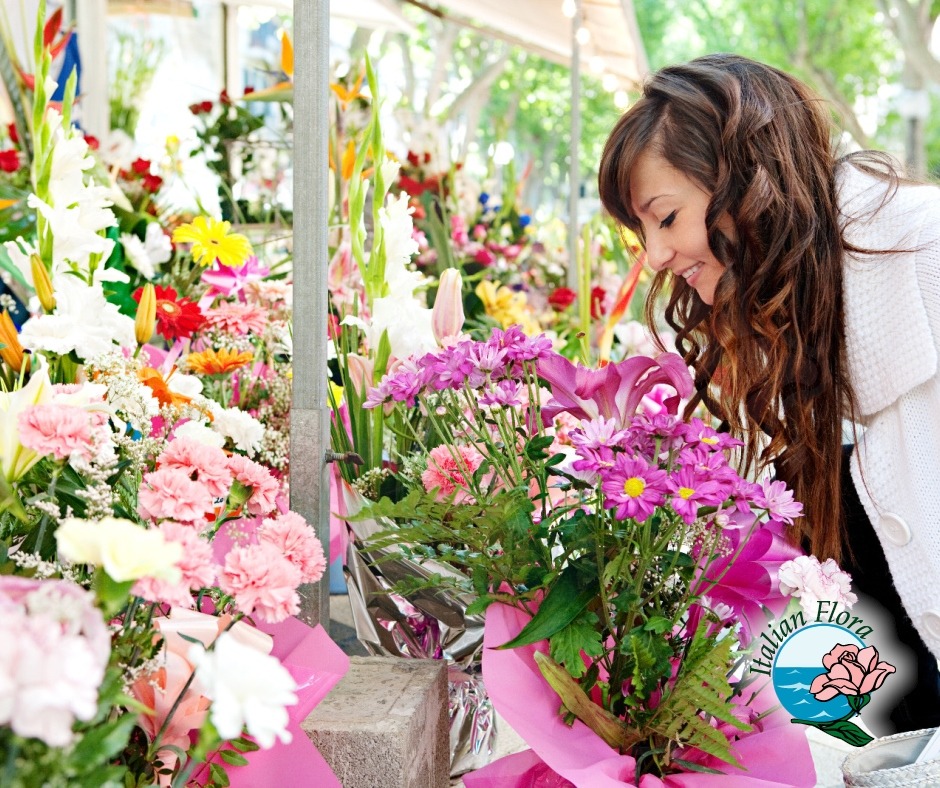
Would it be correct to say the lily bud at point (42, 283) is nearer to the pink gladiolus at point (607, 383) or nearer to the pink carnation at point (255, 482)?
the pink carnation at point (255, 482)

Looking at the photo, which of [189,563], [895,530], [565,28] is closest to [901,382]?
[895,530]

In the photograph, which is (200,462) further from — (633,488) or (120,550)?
(633,488)

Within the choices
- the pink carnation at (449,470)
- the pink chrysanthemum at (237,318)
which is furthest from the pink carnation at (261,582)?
the pink chrysanthemum at (237,318)

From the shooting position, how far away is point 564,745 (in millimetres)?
919

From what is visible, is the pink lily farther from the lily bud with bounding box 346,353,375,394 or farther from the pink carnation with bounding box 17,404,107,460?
the pink carnation with bounding box 17,404,107,460

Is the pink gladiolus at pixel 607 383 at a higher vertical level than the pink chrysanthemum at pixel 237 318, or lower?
lower

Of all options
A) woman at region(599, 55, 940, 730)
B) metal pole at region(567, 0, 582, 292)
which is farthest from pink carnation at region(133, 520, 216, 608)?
metal pole at region(567, 0, 582, 292)

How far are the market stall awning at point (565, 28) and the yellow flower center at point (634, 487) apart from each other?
3212mm

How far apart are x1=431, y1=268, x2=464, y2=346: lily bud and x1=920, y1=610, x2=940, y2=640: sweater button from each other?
668 mm

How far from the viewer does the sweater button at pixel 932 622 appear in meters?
1.25

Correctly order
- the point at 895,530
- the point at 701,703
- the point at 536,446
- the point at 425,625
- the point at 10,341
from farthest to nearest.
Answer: the point at 895,530, the point at 425,625, the point at 10,341, the point at 536,446, the point at 701,703

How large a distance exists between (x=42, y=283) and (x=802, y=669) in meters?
0.92

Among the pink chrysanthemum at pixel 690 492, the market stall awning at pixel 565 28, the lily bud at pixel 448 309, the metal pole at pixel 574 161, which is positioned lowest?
the pink chrysanthemum at pixel 690 492

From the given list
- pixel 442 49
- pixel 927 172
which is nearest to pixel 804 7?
pixel 442 49
